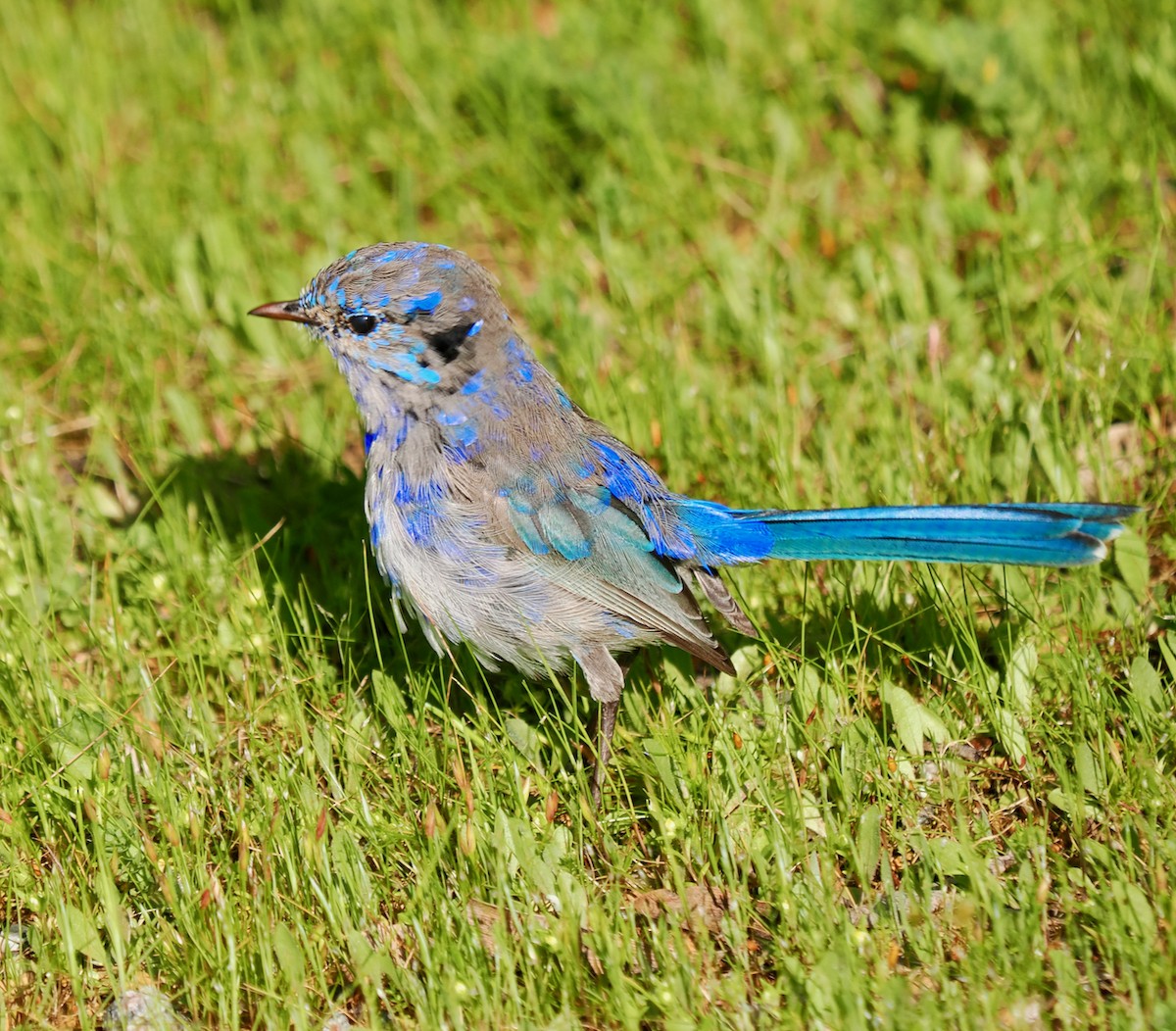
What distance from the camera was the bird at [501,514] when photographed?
396cm

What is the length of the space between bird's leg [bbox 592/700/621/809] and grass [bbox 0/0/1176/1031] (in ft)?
0.31

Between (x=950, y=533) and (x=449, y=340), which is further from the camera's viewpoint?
(x=449, y=340)

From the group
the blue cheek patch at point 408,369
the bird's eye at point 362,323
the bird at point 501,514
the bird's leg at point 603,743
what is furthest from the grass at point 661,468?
the bird's eye at point 362,323

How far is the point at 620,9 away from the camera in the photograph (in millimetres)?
6781

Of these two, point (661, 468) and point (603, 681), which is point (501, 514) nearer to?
point (603, 681)

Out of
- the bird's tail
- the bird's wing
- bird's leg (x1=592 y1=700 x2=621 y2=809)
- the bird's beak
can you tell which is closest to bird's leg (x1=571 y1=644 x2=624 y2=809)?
bird's leg (x1=592 y1=700 x2=621 y2=809)

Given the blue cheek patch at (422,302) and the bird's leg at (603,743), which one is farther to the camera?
the blue cheek patch at (422,302)

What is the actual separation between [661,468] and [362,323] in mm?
1410

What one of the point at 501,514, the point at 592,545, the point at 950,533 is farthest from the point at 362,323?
the point at 950,533

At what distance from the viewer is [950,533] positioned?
146 inches

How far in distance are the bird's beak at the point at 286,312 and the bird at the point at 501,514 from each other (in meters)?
0.04

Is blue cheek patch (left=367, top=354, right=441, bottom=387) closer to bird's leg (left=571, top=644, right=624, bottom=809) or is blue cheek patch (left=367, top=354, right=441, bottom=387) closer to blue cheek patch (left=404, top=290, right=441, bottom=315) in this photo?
blue cheek patch (left=404, top=290, right=441, bottom=315)

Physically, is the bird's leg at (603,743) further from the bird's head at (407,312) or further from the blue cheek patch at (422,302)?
the blue cheek patch at (422,302)

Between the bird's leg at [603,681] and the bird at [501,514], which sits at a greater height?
the bird at [501,514]
